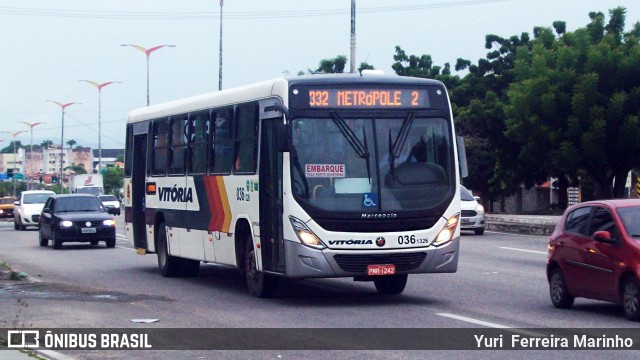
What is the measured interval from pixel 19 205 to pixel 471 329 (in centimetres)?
3797

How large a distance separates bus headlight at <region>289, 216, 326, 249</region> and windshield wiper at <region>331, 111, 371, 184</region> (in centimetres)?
111

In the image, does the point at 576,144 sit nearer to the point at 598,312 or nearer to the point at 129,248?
the point at 129,248

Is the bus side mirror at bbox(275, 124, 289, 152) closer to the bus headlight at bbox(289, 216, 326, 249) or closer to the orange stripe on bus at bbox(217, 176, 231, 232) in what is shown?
the bus headlight at bbox(289, 216, 326, 249)

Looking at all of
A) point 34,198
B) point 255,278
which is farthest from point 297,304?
point 34,198

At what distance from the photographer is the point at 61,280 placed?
70.9ft

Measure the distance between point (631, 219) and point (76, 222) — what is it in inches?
854

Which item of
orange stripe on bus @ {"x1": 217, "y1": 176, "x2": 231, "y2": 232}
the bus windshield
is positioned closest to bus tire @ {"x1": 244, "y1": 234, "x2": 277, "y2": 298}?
orange stripe on bus @ {"x1": 217, "y1": 176, "x2": 231, "y2": 232}

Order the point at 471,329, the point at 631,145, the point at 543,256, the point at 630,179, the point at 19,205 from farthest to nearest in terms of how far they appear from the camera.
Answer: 1. the point at 630,179
2. the point at 19,205
3. the point at 631,145
4. the point at 543,256
5. the point at 471,329

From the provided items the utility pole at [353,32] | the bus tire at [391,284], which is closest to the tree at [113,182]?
the utility pole at [353,32]

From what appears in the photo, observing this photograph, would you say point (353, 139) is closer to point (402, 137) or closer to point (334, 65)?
point (402, 137)

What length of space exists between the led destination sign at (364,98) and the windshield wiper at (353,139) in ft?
0.66

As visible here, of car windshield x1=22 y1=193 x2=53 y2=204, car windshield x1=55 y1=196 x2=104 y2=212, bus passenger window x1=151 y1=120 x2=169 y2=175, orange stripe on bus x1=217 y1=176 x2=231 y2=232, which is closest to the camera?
orange stripe on bus x1=217 y1=176 x2=231 y2=232

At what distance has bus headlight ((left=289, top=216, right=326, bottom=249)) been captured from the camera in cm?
1567

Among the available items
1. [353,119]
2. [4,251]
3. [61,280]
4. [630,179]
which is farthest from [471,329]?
[630,179]
